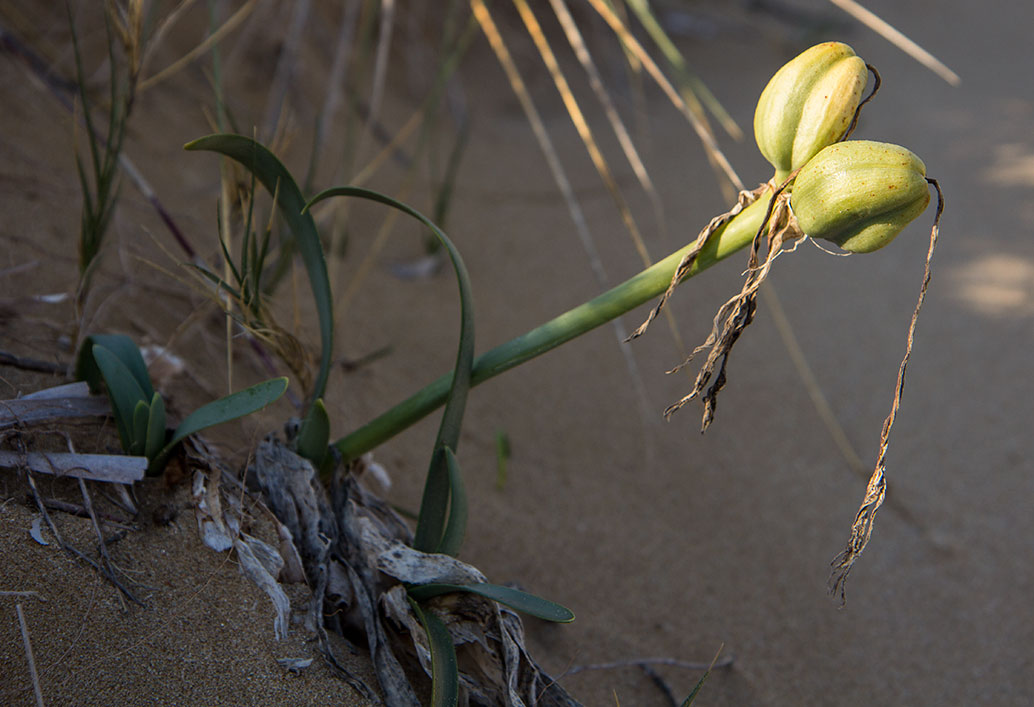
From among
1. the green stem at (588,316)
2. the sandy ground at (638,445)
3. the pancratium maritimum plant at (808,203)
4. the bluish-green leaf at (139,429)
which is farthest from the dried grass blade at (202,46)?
the pancratium maritimum plant at (808,203)

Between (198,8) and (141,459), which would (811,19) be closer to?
(198,8)

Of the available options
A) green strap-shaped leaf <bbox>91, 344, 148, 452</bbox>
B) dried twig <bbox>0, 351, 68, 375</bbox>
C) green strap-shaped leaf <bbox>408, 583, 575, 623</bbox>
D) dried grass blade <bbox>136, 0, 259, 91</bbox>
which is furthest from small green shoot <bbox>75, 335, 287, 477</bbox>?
dried grass blade <bbox>136, 0, 259, 91</bbox>

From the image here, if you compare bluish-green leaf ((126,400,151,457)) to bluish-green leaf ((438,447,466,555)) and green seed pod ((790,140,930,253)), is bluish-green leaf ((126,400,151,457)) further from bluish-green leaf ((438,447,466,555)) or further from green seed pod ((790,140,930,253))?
green seed pod ((790,140,930,253))

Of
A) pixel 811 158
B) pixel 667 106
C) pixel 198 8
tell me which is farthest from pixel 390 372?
pixel 667 106

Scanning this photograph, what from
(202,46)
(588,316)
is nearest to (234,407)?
(588,316)

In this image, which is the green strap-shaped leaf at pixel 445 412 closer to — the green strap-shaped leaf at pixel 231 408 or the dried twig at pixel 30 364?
the green strap-shaped leaf at pixel 231 408
